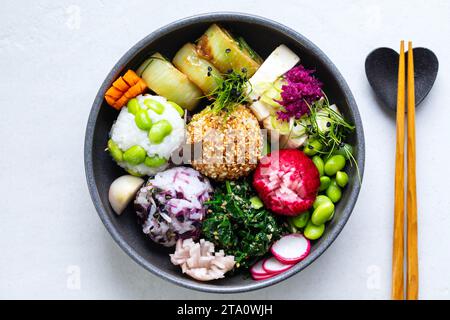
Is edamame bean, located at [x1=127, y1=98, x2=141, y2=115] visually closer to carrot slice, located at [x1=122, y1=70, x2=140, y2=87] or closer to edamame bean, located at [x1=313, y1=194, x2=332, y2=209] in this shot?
carrot slice, located at [x1=122, y1=70, x2=140, y2=87]

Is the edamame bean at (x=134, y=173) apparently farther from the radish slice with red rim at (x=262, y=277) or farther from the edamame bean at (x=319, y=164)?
the edamame bean at (x=319, y=164)

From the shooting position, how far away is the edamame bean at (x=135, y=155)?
2.60 meters

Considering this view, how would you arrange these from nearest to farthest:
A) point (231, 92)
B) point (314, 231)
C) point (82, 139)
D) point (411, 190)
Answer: point (231, 92), point (314, 231), point (411, 190), point (82, 139)

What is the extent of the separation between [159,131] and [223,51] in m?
0.47

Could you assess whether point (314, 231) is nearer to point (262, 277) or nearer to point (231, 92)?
point (262, 277)

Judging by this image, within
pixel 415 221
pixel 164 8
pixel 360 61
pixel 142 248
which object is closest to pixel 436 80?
pixel 360 61

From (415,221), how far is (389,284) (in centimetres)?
37

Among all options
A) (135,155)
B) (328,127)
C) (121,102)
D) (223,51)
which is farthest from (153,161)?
(328,127)

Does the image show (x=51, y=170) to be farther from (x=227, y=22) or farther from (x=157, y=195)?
(x=227, y=22)

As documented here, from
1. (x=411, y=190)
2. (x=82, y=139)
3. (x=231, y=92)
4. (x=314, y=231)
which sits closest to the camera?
(x=231, y=92)

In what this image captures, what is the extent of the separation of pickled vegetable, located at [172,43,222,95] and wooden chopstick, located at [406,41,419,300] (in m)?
0.94

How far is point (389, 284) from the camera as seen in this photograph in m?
2.90

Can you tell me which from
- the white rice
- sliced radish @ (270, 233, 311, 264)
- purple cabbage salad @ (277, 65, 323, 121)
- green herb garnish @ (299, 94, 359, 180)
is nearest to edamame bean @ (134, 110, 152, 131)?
the white rice

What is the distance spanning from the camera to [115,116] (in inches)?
109
